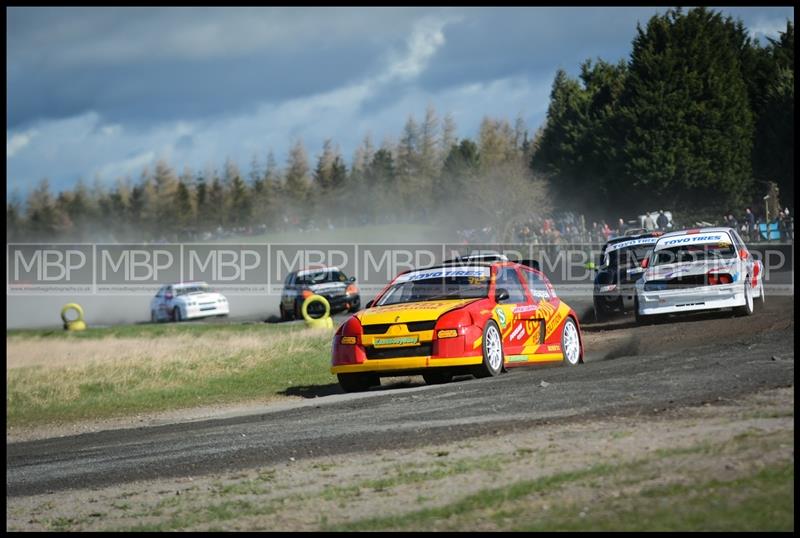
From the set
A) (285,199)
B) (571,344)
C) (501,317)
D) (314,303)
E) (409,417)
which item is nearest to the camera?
(409,417)

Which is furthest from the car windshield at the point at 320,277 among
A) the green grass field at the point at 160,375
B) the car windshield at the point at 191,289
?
the car windshield at the point at 191,289

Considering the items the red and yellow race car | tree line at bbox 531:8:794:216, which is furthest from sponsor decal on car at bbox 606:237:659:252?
tree line at bbox 531:8:794:216

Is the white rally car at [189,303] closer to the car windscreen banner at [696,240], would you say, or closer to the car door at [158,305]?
the car door at [158,305]

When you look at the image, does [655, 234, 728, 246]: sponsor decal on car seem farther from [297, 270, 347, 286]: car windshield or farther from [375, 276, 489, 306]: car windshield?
[297, 270, 347, 286]: car windshield

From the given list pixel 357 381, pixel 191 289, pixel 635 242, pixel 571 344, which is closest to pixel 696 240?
pixel 635 242

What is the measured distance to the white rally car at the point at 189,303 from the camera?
1596 inches

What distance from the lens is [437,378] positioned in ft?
48.3

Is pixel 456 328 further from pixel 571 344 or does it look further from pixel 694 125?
pixel 694 125

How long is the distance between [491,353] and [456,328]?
756 mm

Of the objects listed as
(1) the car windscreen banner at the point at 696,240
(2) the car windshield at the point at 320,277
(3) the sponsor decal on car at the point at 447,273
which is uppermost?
(1) the car windscreen banner at the point at 696,240

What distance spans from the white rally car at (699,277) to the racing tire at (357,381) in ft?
22.9

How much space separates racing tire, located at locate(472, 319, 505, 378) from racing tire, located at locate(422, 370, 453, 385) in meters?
0.48

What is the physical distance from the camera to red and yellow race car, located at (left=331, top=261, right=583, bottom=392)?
1348cm

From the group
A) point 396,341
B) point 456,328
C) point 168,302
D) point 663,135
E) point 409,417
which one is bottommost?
point 409,417
